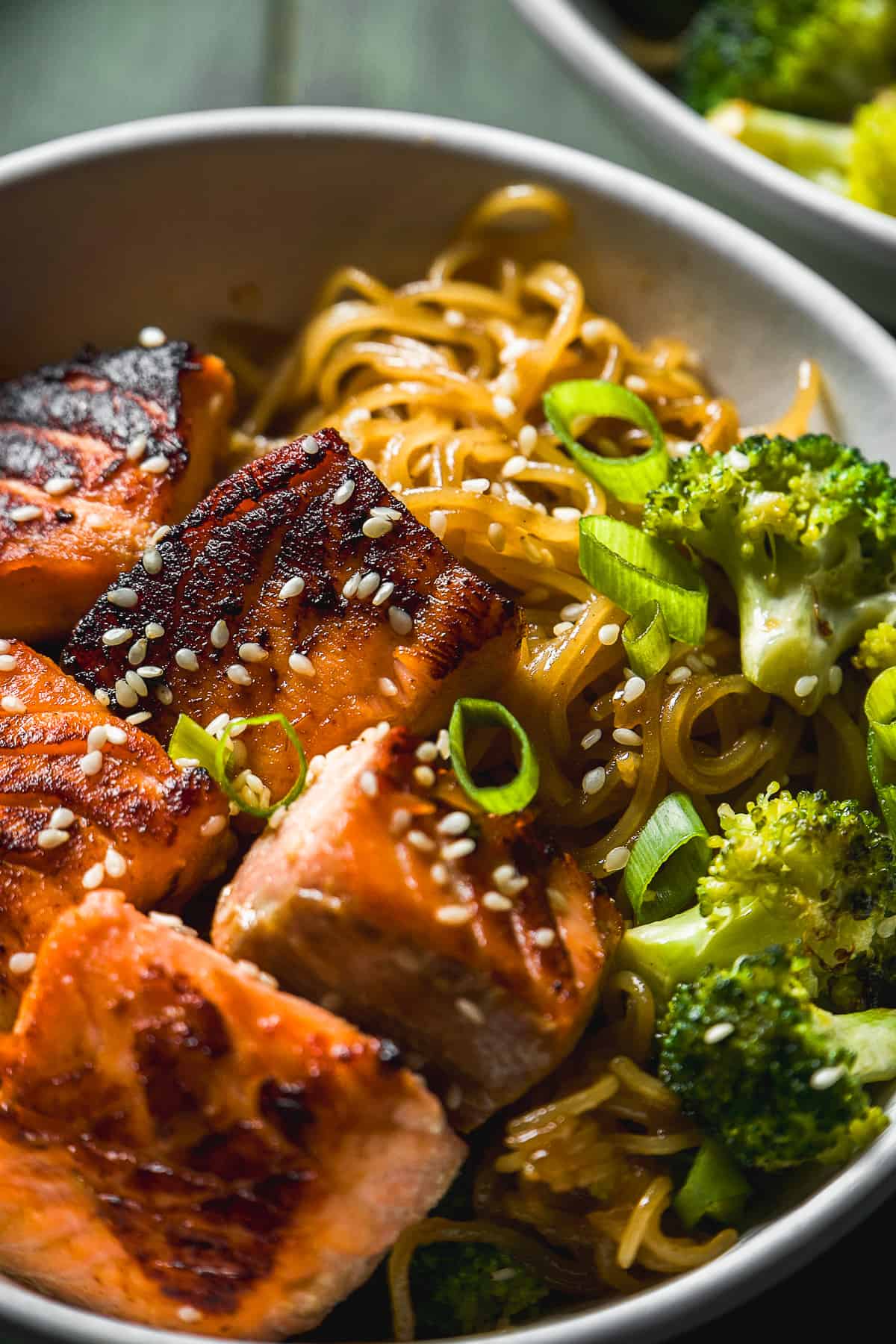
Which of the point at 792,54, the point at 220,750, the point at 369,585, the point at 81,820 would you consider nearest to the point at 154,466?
the point at 369,585

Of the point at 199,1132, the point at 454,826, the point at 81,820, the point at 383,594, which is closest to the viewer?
the point at 199,1132

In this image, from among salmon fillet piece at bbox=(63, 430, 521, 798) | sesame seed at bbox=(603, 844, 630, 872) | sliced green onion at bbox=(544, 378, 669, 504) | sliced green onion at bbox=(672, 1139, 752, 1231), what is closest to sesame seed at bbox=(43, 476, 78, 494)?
salmon fillet piece at bbox=(63, 430, 521, 798)

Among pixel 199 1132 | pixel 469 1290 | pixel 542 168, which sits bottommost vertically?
pixel 469 1290

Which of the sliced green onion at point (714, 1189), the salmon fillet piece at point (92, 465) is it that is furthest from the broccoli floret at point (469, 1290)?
the salmon fillet piece at point (92, 465)

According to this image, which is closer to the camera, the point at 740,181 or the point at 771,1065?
the point at 771,1065

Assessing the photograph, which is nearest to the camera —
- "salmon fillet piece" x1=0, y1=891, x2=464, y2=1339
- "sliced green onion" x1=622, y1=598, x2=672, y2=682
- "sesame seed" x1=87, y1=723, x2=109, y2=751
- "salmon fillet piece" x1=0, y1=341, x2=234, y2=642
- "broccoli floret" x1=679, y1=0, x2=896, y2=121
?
"salmon fillet piece" x1=0, y1=891, x2=464, y2=1339

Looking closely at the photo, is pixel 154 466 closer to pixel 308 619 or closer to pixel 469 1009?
pixel 308 619

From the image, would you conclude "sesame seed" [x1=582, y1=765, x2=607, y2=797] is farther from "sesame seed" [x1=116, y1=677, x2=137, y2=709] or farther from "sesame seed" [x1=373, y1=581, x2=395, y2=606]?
"sesame seed" [x1=116, y1=677, x2=137, y2=709]
